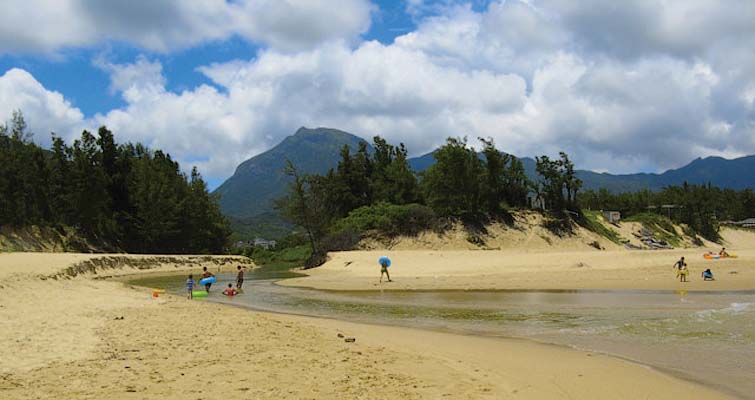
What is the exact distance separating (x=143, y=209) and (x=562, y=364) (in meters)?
69.7

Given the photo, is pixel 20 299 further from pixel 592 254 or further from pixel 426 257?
pixel 592 254

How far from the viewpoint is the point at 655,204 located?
9775 centimetres

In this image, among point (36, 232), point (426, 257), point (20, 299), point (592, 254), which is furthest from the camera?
point (36, 232)

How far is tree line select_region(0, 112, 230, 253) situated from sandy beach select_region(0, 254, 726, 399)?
5452 cm

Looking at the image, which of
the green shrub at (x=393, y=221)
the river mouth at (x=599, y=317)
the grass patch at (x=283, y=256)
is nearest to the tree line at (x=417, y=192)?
the green shrub at (x=393, y=221)

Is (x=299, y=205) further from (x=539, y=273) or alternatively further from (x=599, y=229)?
(x=539, y=273)

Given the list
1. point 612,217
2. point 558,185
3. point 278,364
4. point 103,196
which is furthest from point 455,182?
point 278,364

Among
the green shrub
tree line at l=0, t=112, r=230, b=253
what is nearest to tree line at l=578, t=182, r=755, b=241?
the green shrub

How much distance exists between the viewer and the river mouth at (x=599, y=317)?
34.2 ft

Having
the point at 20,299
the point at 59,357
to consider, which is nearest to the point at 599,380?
the point at 59,357

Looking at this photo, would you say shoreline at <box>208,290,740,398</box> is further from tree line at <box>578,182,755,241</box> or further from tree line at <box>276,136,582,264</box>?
tree line at <box>578,182,755,241</box>

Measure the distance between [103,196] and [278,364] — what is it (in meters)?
A: 66.7

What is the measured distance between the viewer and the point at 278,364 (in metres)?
9.59

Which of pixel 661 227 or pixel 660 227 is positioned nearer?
pixel 660 227
